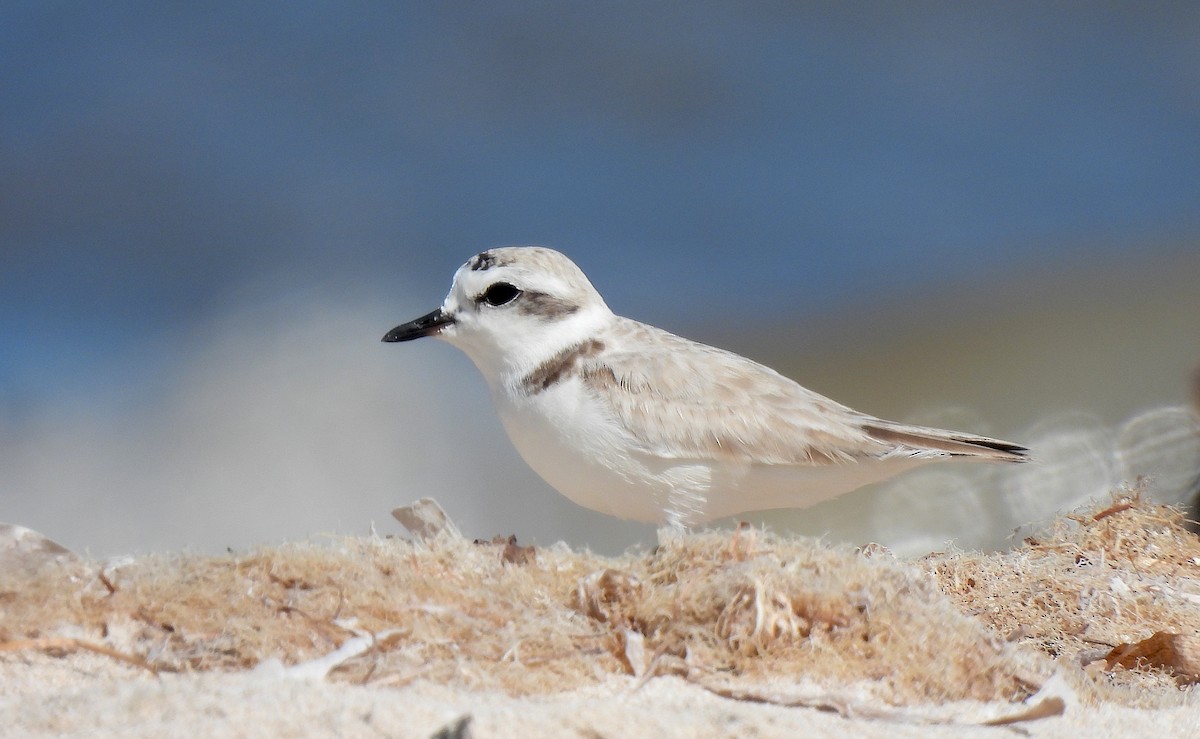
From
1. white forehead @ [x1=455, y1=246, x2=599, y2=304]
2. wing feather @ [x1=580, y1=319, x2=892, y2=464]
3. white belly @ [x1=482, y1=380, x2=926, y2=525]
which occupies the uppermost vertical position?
white forehead @ [x1=455, y1=246, x2=599, y2=304]

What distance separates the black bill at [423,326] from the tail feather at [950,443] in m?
2.08

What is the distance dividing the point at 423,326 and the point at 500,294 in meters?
0.44

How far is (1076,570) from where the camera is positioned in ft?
16.6

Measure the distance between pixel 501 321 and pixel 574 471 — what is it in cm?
83

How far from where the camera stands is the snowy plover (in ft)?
15.1

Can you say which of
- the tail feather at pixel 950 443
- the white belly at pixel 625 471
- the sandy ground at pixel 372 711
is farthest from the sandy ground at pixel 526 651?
the tail feather at pixel 950 443

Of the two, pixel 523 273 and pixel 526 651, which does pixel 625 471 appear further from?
pixel 526 651

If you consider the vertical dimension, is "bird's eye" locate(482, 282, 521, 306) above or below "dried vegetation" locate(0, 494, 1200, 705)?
above

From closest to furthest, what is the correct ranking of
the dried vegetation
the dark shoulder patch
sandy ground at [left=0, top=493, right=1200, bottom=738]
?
sandy ground at [left=0, top=493, right=1200, bottom=738] → the dried vegetation → the dark shoulder patch

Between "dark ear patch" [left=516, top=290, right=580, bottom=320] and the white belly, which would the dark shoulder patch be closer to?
the white belly

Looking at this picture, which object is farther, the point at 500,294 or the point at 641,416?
the point at 500,294

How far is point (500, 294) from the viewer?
5.01 metres

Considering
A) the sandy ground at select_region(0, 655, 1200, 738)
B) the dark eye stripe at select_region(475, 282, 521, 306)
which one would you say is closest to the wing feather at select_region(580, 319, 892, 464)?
the dark eye stripe at select_region(475, 282, 521, 306)

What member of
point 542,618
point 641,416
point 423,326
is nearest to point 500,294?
point 423,326
